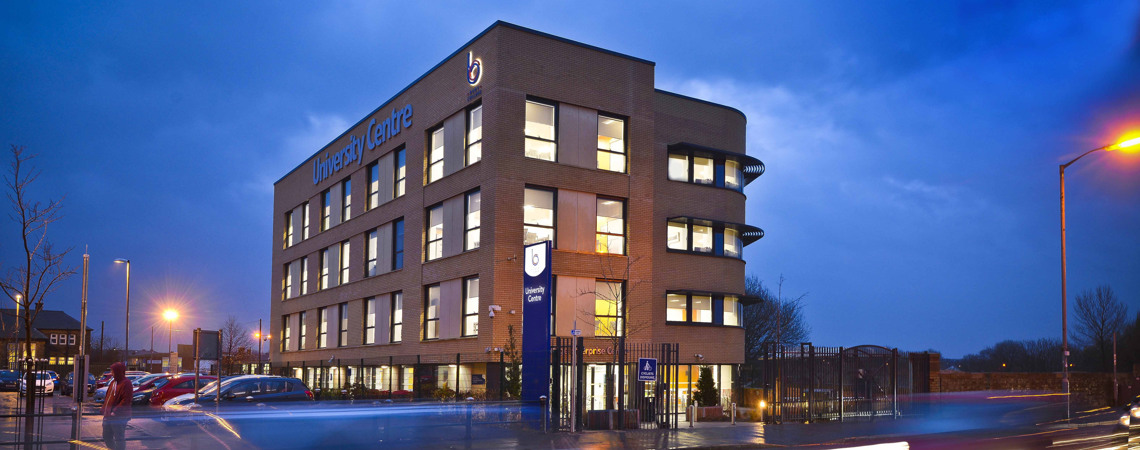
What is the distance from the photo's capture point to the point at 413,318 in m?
38.6

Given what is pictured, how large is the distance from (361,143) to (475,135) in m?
12.7

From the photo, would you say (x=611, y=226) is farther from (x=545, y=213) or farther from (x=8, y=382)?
(x=8, y=382)

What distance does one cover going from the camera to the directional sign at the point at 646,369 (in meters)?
22.6

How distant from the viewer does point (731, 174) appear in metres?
40.2

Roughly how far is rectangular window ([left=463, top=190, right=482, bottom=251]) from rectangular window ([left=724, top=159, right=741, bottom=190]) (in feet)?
37.3

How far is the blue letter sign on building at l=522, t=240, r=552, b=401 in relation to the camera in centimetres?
2386

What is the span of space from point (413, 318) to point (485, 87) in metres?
10.6

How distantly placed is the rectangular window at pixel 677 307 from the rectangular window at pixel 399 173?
42.4 feet

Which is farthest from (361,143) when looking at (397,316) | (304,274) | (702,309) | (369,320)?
(702,309)

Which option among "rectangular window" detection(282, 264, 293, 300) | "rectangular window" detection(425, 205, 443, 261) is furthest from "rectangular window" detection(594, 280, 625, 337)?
"rectangular window" detection(282, 264, 293, 300)

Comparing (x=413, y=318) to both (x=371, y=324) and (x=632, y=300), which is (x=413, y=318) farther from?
(x=632, y=300)

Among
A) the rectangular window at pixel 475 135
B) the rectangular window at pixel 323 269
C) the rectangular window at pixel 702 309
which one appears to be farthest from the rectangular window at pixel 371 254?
the rectangular window at pixel 702 309

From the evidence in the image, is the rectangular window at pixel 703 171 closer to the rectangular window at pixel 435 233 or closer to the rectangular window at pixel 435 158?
the rectangular window at pixel 435 158

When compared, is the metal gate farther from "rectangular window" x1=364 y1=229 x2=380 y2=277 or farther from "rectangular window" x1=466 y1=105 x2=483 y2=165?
"rectangular window" x1=364 y1=229 x2=380 y2=277
